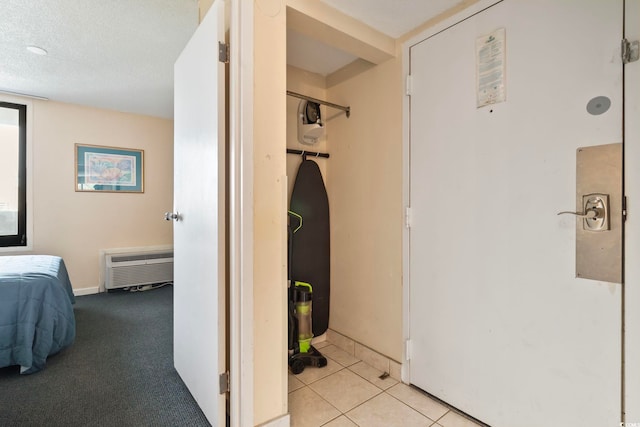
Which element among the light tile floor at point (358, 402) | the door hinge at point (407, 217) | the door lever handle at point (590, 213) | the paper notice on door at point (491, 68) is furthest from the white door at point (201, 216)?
A: the door lever handle at point (590, 213)

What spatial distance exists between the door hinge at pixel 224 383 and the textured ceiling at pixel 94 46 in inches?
85.9

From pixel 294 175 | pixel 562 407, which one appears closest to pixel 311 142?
pixel 294 175

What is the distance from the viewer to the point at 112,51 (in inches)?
96.8

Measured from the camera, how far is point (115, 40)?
7.54ft

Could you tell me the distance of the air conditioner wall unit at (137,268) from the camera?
12.5 feet

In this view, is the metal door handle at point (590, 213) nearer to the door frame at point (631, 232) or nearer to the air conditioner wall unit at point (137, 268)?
the door frame at point (631, 232)

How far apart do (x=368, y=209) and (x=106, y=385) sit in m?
1.98

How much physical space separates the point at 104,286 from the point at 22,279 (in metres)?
2.10

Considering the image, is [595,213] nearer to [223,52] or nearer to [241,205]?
[241,205]

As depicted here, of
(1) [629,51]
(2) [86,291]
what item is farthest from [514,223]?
(2) [86,291]

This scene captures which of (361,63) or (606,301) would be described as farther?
(361,63)

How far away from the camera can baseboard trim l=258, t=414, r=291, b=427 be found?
138cm

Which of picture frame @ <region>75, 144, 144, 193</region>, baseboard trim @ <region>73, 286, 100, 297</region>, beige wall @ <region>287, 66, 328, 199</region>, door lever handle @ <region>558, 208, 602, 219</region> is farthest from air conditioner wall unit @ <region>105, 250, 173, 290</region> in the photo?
door lever handle @ <region>558, 208, 602, 219</region>

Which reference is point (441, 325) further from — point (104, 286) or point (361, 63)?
point (104, 286)
